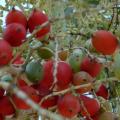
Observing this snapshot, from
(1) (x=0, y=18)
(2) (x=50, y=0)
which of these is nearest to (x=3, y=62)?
(2) (x=50, y=0)

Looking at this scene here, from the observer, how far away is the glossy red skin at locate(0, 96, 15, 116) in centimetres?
56

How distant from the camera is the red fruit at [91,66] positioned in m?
0.60

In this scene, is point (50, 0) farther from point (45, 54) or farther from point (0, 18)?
point (0, 18)

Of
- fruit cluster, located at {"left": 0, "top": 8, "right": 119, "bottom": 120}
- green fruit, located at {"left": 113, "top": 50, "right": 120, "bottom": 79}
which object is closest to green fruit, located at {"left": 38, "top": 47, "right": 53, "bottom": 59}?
fruit cluster, located at {"left": 0, "top": 8, "right": 119, "bottom": 120}

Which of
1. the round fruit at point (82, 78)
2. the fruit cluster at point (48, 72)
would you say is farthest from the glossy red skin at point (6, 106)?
the round fruit at point (82, 78)

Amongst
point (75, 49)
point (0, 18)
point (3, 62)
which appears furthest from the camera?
point (0, 18)

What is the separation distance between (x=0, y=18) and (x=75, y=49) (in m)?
0.85

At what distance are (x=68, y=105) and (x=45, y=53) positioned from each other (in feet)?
0.33

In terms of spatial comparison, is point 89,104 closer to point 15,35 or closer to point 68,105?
point 68,105

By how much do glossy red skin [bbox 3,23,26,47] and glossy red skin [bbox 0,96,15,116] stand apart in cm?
9

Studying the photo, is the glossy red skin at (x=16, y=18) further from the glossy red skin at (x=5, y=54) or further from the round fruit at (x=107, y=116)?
the round fruit at (x=107, y=116)

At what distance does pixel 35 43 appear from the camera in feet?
2.01

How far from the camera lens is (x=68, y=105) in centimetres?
57

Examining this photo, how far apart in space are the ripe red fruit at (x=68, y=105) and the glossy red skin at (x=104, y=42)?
0.10m
